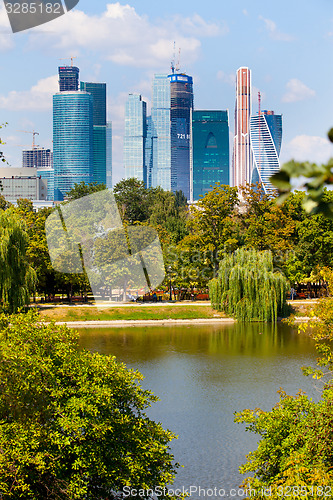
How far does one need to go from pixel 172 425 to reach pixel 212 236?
106 ft

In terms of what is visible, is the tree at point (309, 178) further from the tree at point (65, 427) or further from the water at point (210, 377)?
the water at point (210, 377)

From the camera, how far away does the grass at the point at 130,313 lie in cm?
4012

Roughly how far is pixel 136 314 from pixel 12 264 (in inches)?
396

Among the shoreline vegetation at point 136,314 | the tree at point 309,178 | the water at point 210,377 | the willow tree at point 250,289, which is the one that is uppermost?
the tree at point 309,178

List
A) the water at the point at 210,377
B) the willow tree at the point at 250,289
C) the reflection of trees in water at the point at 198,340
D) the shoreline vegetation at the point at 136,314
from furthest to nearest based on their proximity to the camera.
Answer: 1. the shoreline vegetation at the point at 136,314
2. the willow tree at the point at 250,289
3. the reflection of trees in water at the point at 198,340
4. the water at the point at 210,377

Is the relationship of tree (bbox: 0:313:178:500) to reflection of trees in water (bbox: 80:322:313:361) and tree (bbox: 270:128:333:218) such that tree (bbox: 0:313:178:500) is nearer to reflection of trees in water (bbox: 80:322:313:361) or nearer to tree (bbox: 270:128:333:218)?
tree (bbox: 270:128:333:218)

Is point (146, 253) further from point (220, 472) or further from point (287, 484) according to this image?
point (287, 484)

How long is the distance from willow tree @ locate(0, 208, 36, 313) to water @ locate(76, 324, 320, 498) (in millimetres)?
5058

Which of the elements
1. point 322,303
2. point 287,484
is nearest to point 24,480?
point 287,484

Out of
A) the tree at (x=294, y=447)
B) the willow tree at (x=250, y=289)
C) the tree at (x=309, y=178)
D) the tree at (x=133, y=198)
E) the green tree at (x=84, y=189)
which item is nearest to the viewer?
the tree at (x=309, y=178)

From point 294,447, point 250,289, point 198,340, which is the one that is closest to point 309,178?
point 294,447

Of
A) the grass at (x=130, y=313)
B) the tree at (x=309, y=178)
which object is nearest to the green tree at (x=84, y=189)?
the grass at (x=130, y=313)

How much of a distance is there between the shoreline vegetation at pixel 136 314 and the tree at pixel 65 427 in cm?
2860

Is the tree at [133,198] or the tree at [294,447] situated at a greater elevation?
the tree at [133,198]
